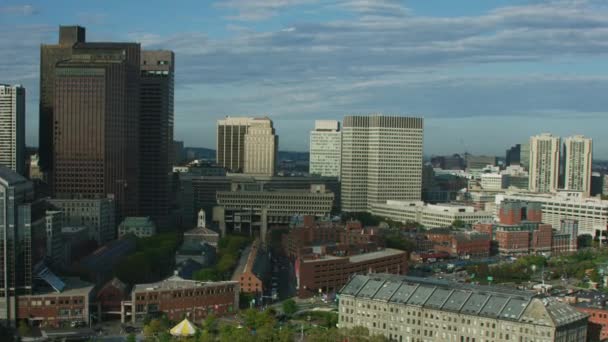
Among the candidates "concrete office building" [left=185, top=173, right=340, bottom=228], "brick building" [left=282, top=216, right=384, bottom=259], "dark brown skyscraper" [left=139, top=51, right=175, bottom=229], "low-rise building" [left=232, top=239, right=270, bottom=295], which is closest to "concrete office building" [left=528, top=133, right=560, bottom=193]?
"concrete office building" [left=185, top=173, right=340, bottom=228]

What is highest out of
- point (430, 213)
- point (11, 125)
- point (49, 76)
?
point (49, 76)

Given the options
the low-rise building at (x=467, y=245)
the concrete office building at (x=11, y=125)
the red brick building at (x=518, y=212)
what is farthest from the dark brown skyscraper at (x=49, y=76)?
the red brick building at (x=518, y=212)

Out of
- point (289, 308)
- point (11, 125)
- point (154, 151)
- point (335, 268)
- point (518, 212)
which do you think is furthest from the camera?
point (11, 125)

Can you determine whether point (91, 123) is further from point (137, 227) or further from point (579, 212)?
point (579, 212)

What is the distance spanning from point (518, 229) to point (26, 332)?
208 feet

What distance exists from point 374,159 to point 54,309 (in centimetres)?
7723

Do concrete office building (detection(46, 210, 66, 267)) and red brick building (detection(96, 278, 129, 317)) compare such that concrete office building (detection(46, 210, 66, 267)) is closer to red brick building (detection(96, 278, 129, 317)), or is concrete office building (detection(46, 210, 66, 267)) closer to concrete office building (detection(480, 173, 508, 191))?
red brick building (detection(96, 278, 129, 317))

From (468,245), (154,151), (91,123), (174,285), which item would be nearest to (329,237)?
(468,245)

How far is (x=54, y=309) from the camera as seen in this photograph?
5562 cm

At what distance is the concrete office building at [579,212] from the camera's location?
113 meters

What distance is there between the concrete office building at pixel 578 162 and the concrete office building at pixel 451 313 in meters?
108

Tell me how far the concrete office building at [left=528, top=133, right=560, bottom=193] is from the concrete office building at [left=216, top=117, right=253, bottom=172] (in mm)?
58328

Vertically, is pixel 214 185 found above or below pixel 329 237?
above

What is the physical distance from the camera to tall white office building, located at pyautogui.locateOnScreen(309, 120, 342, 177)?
162000 mm
